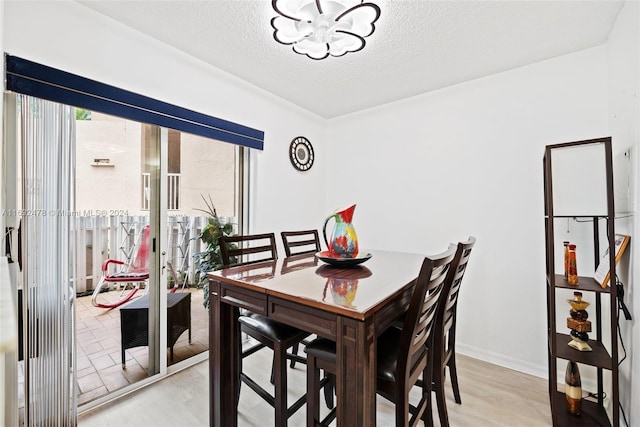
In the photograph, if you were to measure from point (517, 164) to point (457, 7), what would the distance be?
1320 millimetres

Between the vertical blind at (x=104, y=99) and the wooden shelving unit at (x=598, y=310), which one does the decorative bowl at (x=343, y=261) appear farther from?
the vertical blind at (x=104, y=99)

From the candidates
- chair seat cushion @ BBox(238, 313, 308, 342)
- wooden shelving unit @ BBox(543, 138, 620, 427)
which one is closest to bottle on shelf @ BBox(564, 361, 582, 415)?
wooden shelving unit @ BBox(543, 138, 620, 427)

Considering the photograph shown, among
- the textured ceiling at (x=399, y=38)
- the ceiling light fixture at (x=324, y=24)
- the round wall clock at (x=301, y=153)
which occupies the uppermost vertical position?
the textured ceiling at (x=399, y=38)

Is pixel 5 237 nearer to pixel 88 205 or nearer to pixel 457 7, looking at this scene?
Answer: pixel 88 205

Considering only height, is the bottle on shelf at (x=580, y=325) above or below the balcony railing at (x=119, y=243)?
below

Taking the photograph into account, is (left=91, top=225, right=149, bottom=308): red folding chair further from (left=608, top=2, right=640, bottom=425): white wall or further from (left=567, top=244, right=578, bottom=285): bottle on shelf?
(left=608, top=2, right=640, bottom=425): white wall

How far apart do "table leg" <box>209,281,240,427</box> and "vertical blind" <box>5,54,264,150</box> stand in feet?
4.22

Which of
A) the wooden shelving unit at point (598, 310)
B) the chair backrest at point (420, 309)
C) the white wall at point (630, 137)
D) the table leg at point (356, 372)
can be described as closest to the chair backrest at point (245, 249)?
the table leg at point (356, 372)

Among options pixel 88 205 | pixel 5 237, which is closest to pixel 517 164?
pixel 88 205

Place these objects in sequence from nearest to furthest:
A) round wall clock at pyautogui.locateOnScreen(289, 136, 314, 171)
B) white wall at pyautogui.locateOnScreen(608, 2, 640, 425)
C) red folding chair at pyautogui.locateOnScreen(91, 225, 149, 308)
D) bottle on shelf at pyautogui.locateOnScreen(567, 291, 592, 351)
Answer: white wall at pyautogui.locateOnScreen(608, 2, 640, 425) < bottle on shelf at pyautogui.locateOnScreen(567, 291, 592, 351) < red folding chair at pyautogui.locateOnScreen(91, 225, 149, 308) < round wall clock at pyautogui.locateOnScreen(289, 136, 314, 171)

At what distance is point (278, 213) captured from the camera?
10.4 ft

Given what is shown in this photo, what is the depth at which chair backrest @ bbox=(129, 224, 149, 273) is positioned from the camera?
7.39 feet

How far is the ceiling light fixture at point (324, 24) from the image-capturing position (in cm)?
164

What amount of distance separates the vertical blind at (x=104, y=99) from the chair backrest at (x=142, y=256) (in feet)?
2.63
